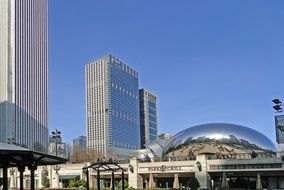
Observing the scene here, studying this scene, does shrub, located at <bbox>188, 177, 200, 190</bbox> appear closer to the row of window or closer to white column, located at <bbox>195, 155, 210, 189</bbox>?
white column, located at <bbox>195, 155, 210, 189</bbox>

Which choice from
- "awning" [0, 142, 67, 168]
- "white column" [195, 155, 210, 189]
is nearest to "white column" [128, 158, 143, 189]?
"white column" [195, 155, 210, 189]

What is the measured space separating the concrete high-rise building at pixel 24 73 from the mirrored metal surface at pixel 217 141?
61.0 metres

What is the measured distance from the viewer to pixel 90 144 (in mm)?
198750

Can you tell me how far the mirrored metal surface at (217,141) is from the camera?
87000 millimetres

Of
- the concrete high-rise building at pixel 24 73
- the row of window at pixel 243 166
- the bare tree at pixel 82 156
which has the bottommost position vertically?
the row of window at pixel 243 166

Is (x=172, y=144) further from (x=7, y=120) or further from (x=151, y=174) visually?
(x=7, y=120)

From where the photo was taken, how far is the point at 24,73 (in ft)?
529

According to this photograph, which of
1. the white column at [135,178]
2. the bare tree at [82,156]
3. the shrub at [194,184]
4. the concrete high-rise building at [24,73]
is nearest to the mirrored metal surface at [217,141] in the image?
the white column at [135,178]

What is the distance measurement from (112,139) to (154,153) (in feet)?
301

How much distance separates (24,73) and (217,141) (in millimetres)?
92335

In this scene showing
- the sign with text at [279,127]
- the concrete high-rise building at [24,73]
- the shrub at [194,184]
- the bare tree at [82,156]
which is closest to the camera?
the sign with text at [279,127]

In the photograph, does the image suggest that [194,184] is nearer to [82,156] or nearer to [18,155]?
[18,155]

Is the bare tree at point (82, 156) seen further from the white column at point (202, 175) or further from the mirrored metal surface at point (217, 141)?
the white column at point (202, 175)

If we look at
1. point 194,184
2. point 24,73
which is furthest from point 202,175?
point 24,73
